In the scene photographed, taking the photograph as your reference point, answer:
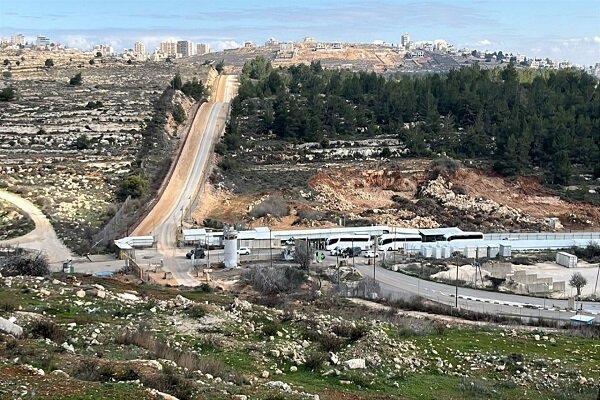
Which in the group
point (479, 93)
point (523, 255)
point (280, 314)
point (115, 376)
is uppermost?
point (479, 93)

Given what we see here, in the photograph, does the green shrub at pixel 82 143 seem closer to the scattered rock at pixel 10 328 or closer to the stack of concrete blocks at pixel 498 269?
the stack of concrete blocks at pixel 498 269

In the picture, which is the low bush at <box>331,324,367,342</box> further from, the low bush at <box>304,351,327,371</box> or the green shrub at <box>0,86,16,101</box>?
the green shrub at <box>0,86,16,101</box>

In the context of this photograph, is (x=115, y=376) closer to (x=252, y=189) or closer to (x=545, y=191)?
(x=252, y=189)

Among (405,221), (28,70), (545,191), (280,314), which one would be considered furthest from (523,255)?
(28,70)

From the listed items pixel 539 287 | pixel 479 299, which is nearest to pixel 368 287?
pixel 479 299

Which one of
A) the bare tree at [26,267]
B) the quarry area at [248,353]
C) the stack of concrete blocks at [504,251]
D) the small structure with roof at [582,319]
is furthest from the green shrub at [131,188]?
the small structure with roof at [582,319]

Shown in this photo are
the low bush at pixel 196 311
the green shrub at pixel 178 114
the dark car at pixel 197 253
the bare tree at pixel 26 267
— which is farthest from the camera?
the green shrub at pixel 178 114

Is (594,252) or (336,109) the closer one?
(594,252)
